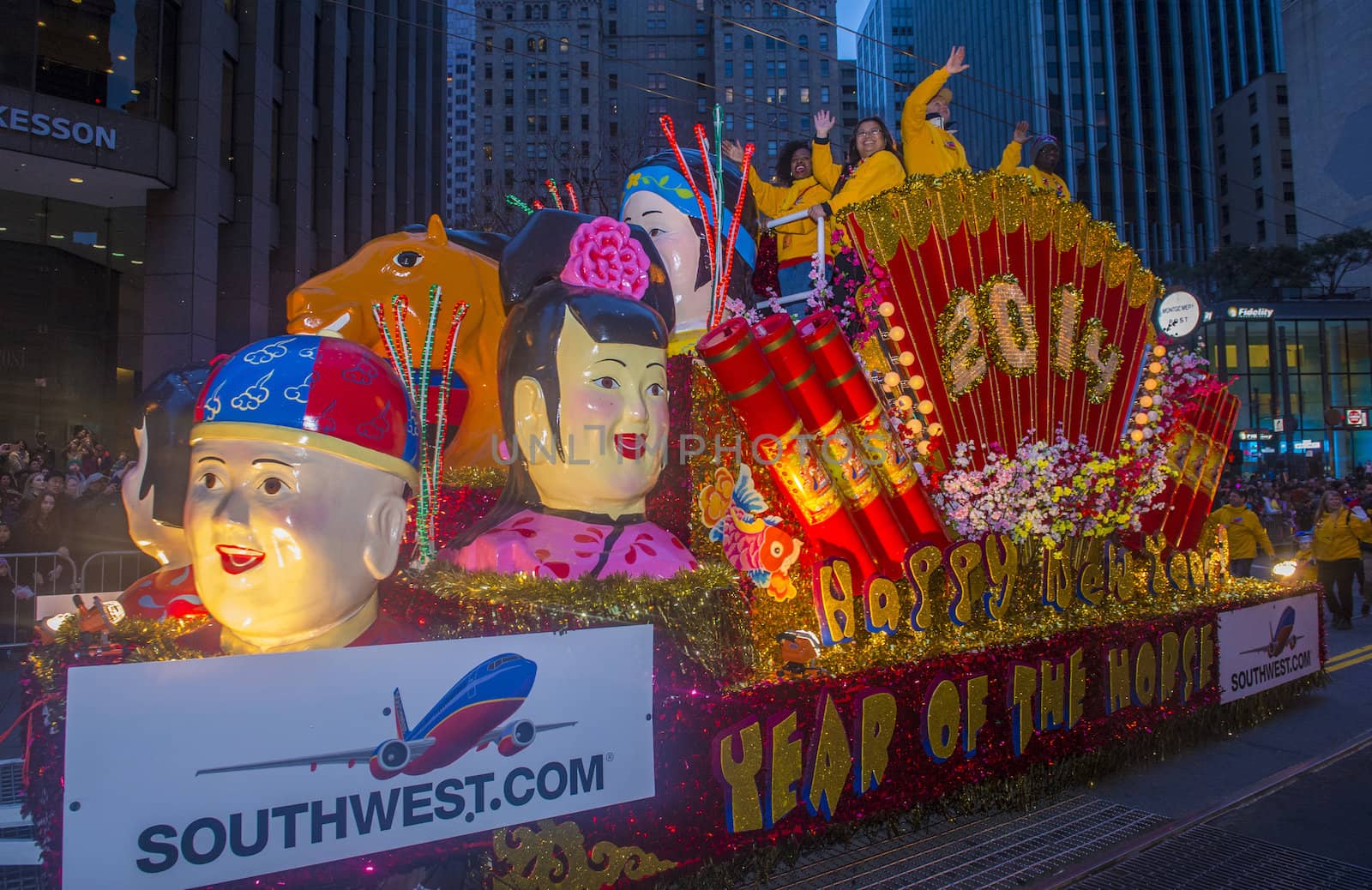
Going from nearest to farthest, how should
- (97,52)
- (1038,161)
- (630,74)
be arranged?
(1038,161) → (97,52) → (630,74)

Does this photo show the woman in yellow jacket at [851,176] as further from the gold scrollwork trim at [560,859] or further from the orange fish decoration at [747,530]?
the gold scrollwork trim at [560,859]

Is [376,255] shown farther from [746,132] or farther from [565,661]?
[746,132]

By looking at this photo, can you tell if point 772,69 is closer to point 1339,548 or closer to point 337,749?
point 1339,548

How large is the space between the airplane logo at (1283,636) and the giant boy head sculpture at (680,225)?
4.80m

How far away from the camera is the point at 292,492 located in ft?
9.73

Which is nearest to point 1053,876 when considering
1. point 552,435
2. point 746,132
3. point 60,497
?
point 552,435

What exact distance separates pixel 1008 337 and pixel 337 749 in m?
4.41

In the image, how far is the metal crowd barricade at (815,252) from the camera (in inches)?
206

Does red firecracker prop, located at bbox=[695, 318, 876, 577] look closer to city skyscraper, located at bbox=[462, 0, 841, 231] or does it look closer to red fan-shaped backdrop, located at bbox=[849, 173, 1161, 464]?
red fan-shaped backdrop, located at bbox=[849, 173, 1161, 464]

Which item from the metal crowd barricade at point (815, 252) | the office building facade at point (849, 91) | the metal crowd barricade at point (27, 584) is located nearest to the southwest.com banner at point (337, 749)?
the metal crowd barricade at point (815, 252)

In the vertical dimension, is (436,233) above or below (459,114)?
below

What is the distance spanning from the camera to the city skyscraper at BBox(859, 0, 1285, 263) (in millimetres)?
63625

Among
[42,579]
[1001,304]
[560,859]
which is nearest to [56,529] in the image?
[42,579]

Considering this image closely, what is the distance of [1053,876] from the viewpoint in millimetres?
3914
